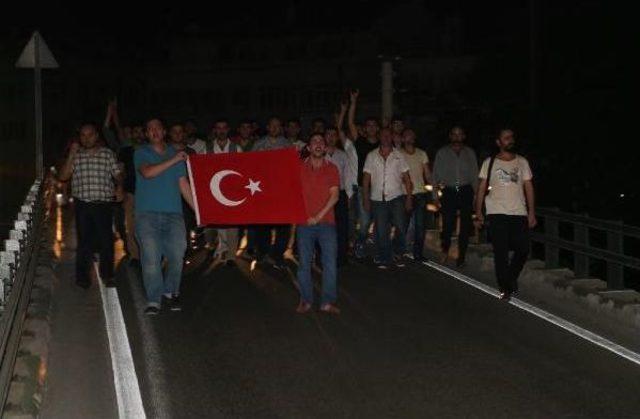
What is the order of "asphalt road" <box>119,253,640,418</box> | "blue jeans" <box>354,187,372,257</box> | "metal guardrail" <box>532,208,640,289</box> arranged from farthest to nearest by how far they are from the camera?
1. "blue jeans" <box>354,187,372,257</box>
2. "metal guardrail" <box>532,208,640,289</box>
3. "asphalt road" <box>119,253,640,418</box>

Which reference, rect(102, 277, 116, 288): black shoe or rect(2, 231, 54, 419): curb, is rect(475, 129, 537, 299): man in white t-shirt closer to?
rect(102, 277, 116, 288): black shoe

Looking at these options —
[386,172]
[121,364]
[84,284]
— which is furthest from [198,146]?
[121,364]

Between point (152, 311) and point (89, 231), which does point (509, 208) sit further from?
point (89, 231)

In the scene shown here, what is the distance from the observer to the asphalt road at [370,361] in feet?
26.3

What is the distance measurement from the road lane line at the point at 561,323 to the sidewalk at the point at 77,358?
3946mm

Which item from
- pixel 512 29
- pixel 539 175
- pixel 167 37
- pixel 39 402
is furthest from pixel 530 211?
pixel 167 37

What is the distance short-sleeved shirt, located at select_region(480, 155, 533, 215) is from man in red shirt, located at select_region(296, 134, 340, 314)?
6.37 ft

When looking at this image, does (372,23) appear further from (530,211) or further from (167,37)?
(530,211)

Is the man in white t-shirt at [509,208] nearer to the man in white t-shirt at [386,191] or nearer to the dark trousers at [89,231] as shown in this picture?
the man in white t-shirt at [386,191]

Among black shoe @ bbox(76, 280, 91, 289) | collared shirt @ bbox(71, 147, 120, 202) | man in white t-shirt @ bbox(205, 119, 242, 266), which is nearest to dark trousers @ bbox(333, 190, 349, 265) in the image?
man in white t-shirt @ bbox(205, 119, 242, 266)

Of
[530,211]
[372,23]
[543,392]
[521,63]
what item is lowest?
[543,392]

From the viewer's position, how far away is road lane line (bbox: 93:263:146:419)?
8047 millimetres

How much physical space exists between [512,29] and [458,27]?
80.4 feet

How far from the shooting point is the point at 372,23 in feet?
253
